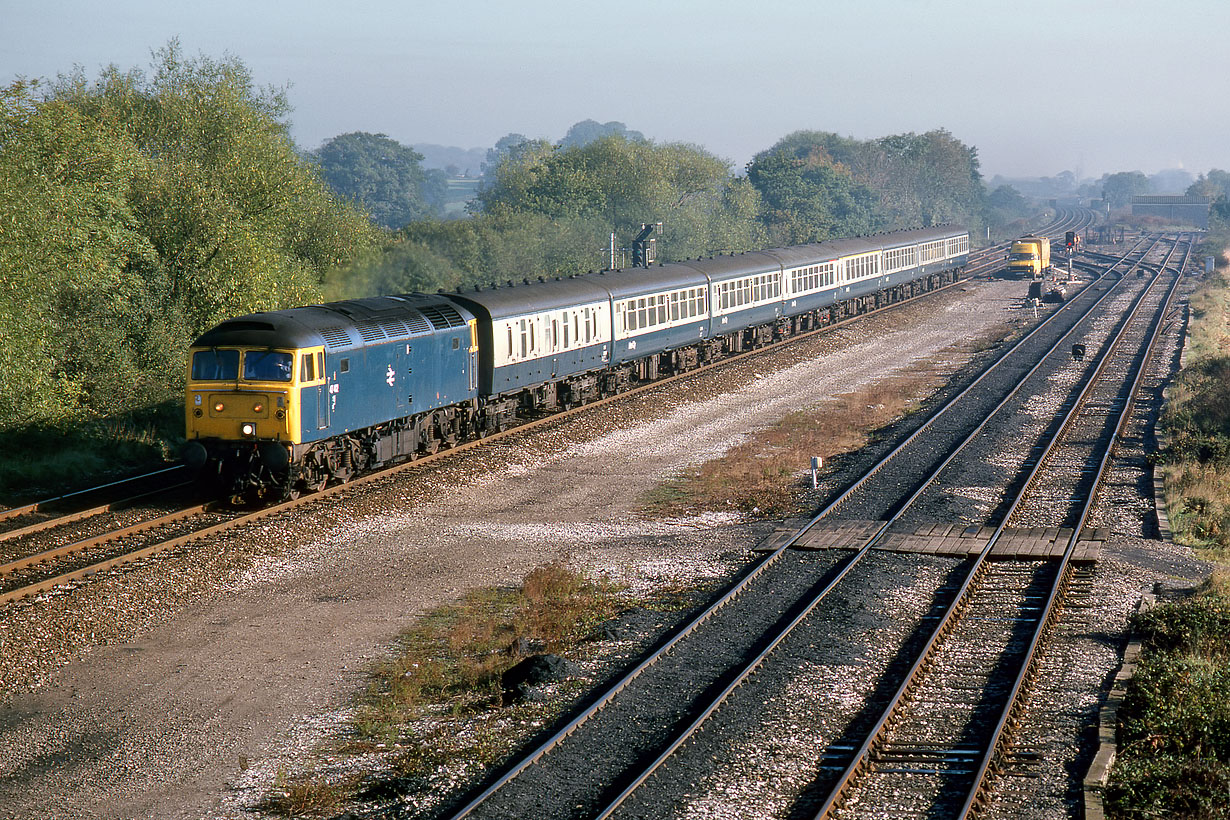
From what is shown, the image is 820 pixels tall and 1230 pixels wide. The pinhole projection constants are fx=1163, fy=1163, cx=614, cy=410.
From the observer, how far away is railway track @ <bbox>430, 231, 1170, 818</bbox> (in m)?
10.4

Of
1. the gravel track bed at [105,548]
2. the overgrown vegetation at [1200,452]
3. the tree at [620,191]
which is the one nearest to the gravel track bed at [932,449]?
the overgrown vegetation at [1200,452]

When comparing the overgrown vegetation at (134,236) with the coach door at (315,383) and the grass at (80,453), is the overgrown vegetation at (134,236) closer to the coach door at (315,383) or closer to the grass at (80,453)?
the grass at (80,453)

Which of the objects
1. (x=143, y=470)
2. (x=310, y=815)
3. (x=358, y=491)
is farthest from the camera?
(x=143, y=470)

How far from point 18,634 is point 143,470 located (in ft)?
31.7

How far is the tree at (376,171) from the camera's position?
17038 cm

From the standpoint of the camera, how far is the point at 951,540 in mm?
18906

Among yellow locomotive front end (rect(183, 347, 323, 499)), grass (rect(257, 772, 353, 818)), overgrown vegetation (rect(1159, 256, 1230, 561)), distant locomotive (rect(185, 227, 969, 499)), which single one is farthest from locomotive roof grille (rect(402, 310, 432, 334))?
overgrown vegetation (rect(1159, 256, 1230, 561))

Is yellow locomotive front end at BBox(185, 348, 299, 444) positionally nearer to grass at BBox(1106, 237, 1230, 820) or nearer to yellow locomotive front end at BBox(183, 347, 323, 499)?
yellow locomotive front end at BBox(183, 347, 323, 499)

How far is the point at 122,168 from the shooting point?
3028 cm

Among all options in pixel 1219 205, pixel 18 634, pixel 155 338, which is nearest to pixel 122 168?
pixel 155 338

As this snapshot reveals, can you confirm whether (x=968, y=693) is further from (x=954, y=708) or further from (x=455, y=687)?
(x=455, y=687)

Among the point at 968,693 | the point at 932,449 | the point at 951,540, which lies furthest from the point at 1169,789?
the point at 932,449

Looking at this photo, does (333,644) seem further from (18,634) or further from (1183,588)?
(1183,588)

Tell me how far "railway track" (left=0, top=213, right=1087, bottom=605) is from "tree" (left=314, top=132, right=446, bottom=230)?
143800 millimetres
